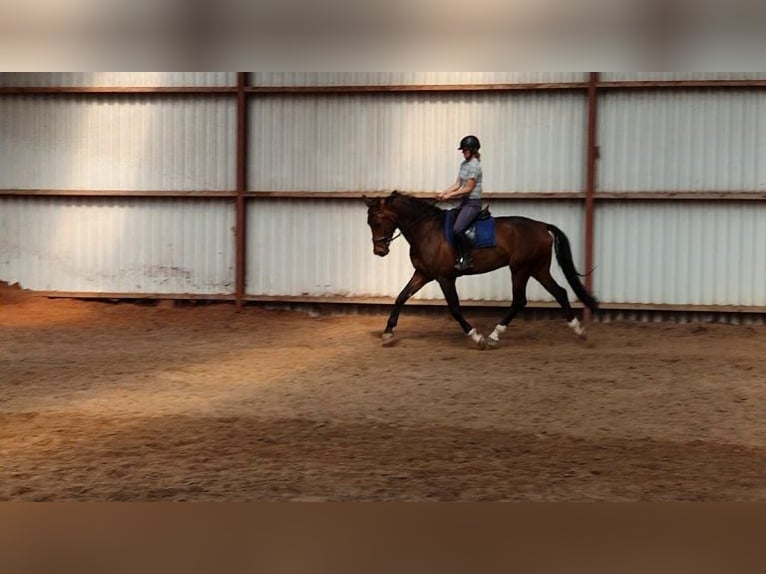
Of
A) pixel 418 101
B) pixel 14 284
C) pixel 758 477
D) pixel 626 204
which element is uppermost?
pixel 418 101

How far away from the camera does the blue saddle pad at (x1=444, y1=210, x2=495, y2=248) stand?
8.97 metres

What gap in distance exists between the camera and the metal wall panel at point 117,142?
12.3m

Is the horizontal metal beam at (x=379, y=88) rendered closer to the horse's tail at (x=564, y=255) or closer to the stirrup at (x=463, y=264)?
the horse's tail at (x=564, y=255)

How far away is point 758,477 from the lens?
4273mm

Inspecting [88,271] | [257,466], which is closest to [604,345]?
[257,466]

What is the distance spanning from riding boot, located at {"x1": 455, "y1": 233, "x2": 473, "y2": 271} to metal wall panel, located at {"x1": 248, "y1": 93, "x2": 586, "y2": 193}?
9.39ft

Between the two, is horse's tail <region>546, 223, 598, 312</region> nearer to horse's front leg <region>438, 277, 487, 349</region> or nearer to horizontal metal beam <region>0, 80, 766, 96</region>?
horse's front leg <region>438, 277, 487, 349</region>

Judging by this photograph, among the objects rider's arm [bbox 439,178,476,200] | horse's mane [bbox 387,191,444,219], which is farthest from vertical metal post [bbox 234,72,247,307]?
rider's arm [bbox 439,178,476,200]

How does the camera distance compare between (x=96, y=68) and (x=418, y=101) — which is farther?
(x=418, y=101)

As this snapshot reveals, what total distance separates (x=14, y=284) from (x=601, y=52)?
13.3 m

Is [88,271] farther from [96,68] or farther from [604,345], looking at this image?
[96,68]

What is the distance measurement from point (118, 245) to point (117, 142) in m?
1.64

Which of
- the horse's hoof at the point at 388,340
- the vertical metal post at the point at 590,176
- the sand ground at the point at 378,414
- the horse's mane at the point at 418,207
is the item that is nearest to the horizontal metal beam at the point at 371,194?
the vertical metal post at the point at 590,176

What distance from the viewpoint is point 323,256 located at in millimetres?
12070
